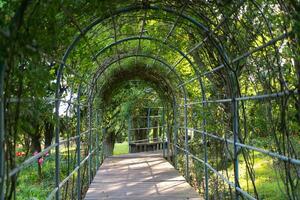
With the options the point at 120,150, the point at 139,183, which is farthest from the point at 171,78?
the point at 120,150

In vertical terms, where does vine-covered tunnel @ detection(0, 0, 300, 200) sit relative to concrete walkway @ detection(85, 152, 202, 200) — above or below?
above

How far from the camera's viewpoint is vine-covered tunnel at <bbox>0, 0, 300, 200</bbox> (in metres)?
2.12

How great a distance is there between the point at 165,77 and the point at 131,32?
10.3 ft

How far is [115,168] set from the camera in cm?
891

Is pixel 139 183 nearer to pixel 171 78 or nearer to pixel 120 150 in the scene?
pixel 171 78

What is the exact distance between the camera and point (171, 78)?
8.72 m

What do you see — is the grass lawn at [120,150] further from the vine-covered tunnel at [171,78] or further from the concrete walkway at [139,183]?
the concrete walkway at [139,183]

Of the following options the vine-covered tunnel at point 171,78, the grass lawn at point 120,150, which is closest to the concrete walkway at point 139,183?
the vine-covered tunnel at point 171,78

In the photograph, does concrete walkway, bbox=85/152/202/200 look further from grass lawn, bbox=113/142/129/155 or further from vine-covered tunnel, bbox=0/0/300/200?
grass lawn, bbox=113/142/129/155

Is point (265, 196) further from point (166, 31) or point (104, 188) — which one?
point (166, 31)

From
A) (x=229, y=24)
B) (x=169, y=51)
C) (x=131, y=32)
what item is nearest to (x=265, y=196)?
(x=169, y=51)

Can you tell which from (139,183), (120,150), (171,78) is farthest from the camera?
(120,150)

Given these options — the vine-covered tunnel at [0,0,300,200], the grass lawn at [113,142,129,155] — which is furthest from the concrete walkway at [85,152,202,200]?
the grass lawn at [113,142,129,155]

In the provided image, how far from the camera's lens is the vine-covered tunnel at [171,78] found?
2121 mm
